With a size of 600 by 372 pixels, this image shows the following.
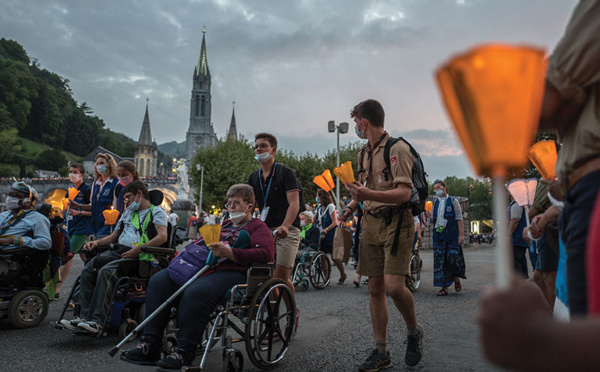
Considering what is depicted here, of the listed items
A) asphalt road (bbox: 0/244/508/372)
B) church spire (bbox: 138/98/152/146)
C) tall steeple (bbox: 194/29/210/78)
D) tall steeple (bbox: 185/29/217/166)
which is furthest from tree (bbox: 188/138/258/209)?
tall steeple (bbox: 194/29/210/78)

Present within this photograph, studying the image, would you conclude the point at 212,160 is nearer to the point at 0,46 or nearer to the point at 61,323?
the point at 61,323

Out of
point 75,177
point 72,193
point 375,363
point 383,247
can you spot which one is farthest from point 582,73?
point 75,177

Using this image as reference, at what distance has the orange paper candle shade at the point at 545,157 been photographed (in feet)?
5.44

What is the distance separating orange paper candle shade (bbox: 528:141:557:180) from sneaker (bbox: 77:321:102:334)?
14.7 feet

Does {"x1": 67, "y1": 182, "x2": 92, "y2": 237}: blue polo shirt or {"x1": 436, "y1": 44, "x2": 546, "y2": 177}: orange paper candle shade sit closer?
{"x1": 436, "y1": 44, "x2": 546, "y2": 177}: orange paper candle shade

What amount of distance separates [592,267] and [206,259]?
10.9 ft

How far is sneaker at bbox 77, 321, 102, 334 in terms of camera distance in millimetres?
4531

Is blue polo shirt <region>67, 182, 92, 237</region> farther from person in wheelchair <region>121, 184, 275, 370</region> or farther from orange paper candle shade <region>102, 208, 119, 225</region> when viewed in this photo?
person in wheelchair <region>121, 184, 275, 370</region>

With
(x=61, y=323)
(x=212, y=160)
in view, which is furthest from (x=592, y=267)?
(x=212, y=160)

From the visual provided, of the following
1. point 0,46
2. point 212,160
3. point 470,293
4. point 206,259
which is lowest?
point 470,293

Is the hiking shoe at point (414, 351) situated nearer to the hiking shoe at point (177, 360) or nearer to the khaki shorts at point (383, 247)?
the khaki shorts at point (383, 247)

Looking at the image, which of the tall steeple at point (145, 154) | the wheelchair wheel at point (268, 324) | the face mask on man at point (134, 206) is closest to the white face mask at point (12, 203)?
the face mask on man at point (134, 206)

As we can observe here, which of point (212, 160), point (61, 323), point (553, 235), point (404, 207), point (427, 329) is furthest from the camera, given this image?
point (212, 160)

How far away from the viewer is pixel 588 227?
3.34 ft
